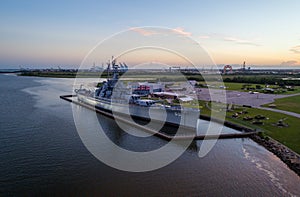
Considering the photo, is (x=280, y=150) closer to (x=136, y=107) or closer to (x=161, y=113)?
(x=161, y=113)

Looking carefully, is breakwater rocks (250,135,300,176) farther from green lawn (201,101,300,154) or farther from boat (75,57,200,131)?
boat (75,57,200,131)

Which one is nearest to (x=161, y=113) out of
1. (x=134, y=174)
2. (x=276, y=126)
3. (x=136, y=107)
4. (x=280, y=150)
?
(x=136, y=107)

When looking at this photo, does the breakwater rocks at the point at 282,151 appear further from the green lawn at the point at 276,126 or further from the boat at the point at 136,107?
the boat at the point at 136,107

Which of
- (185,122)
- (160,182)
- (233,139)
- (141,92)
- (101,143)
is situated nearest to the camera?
(160,182)

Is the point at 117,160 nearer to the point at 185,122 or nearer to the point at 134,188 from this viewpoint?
the point at 134,188

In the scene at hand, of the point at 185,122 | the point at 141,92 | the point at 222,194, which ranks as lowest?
the point at 222,194

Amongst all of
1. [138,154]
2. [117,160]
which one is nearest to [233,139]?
[138,154]
